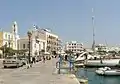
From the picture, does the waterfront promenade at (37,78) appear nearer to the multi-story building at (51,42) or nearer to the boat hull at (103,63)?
the boat hull at (103,63)

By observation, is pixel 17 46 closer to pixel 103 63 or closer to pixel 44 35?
pixel 44 35

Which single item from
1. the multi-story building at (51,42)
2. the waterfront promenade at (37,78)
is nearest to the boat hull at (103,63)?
the waterfront promenade at (37,78)

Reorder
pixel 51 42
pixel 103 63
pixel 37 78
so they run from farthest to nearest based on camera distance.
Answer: pixel 51 42 < pixel 103 63 < pixel 37 78

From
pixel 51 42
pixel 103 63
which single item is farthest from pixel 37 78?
pixel 51 42

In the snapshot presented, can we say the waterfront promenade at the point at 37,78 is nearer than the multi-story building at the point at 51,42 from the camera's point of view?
Yes

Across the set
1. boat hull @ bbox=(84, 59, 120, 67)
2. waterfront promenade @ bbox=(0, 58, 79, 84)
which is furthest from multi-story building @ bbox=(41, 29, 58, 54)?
waterfront promenade @ bbox=(0, 58, 79, 84)

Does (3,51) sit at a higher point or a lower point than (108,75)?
higher

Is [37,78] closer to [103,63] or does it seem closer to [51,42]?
[103,63]

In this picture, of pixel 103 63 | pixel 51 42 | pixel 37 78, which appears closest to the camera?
pixel 37 78

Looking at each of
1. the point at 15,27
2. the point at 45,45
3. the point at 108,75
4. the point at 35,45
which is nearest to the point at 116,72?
the point at 108,75

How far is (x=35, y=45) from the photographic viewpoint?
138875mm

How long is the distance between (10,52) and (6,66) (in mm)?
69002

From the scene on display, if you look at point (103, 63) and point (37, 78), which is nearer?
point (37, 78)

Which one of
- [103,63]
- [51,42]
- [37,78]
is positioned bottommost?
[37,78]
